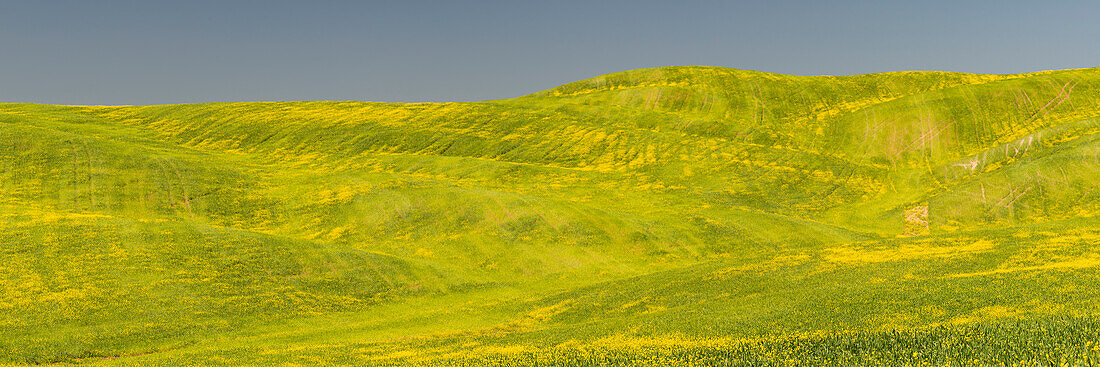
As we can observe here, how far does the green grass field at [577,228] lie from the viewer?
32750mm

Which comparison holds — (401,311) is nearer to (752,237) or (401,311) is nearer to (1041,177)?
(752,237)

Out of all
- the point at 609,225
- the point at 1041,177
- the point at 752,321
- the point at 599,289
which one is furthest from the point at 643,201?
the point at 752,321

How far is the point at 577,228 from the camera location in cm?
8100

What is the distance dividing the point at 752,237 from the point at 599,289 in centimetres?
3295

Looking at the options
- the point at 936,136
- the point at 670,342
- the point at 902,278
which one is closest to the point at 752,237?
the point at 902,278

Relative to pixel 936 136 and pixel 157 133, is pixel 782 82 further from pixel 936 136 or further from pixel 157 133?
pixel 157 133

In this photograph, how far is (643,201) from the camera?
329 feet

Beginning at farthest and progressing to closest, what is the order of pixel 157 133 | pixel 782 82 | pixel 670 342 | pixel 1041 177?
1. pixel 782 82
2. pixel 157 133
3. pixel 1041 177
4. pixel 670 342

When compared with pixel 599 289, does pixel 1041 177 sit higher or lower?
higher

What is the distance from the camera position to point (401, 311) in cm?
6056

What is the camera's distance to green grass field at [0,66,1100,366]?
3275 cm

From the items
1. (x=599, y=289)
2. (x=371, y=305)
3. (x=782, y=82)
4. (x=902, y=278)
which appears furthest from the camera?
(x=782, y=82)

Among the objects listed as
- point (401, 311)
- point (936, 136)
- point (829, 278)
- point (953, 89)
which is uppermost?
point (953, 89)

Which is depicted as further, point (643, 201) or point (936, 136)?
point (936, 136)
